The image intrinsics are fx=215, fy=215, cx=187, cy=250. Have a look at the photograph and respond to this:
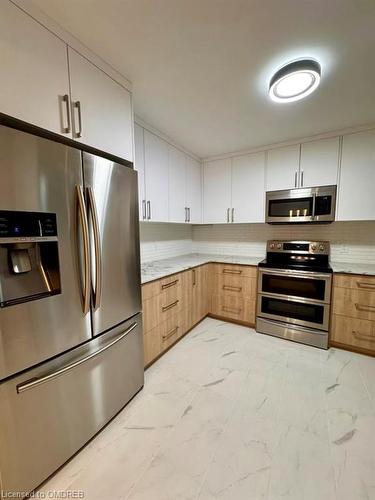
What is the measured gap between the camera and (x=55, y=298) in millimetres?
1095

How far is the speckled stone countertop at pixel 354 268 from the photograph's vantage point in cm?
224

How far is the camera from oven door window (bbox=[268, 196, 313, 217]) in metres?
2.57

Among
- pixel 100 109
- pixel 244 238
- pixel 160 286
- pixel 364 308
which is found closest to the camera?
pixel 100 109

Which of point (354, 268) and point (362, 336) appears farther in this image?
point (354, 268)

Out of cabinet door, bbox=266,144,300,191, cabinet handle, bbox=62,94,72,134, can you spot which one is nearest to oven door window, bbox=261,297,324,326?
cabinet door, bbox=266,144,300,191

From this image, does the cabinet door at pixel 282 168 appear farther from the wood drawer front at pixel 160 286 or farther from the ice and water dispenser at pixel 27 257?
the ice and water dispenser at pixel 27 257

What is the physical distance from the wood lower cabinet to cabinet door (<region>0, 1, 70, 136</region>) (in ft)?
9.09

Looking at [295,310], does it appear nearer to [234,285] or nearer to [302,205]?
[234,285]

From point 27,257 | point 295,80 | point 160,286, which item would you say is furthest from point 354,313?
point 27,257

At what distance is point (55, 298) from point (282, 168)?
9.09 ft

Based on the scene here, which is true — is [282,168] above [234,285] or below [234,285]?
above

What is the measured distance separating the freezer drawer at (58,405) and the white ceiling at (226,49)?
68.8 inches

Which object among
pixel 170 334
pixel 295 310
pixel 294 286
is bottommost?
pixel 170 334

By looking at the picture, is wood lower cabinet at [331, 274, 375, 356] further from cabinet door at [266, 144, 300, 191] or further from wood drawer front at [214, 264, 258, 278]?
cabinet door at [266, 144, 300, 191]
